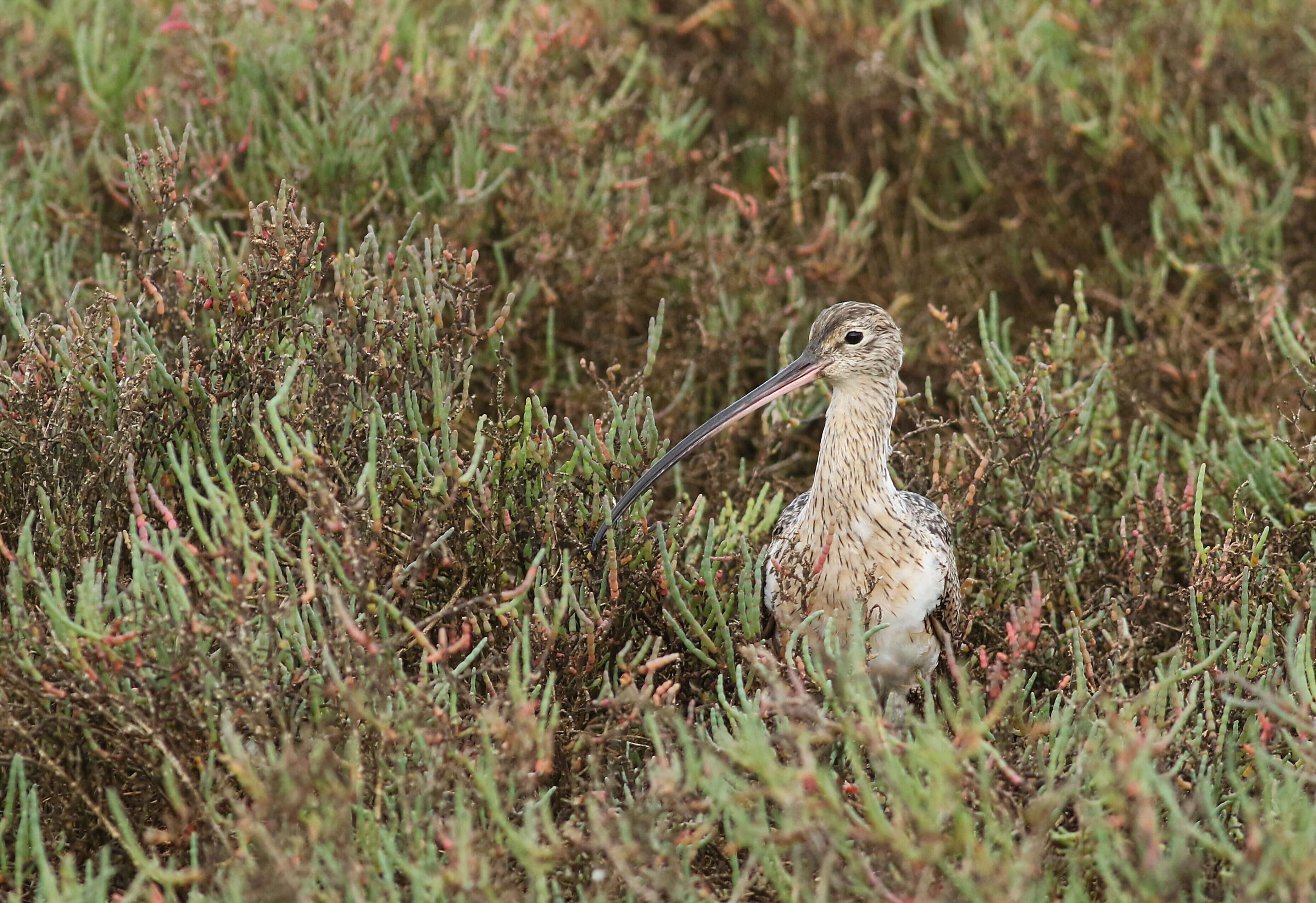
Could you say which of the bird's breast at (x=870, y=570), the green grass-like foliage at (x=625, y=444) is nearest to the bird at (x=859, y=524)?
the bird's breast at (x=870, y=570)

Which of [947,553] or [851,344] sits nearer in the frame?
[851,344]

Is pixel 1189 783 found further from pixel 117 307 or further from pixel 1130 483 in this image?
pixel 117 307

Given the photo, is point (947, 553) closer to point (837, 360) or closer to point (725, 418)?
point (837, 360)

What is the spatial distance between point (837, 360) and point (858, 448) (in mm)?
241

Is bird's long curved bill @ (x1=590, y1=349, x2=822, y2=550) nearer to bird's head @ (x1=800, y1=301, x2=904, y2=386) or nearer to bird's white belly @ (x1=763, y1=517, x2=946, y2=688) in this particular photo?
bird's head @ (x1=800, y1=301, x2=904, y2=386)

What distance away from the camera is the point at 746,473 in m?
4.71

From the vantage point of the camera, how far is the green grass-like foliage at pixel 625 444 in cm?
277

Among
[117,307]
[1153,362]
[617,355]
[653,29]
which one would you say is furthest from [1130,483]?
[653,29]

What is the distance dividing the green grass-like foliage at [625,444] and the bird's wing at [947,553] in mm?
123

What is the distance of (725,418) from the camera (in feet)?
12.2

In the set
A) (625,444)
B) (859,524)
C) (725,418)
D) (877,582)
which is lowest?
(877,582)

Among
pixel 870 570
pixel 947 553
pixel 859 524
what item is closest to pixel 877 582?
pixel 870 570

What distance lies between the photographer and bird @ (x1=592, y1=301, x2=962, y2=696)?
12.2 ft

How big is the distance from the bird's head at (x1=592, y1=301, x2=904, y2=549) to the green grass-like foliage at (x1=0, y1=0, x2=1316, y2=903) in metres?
0.28
